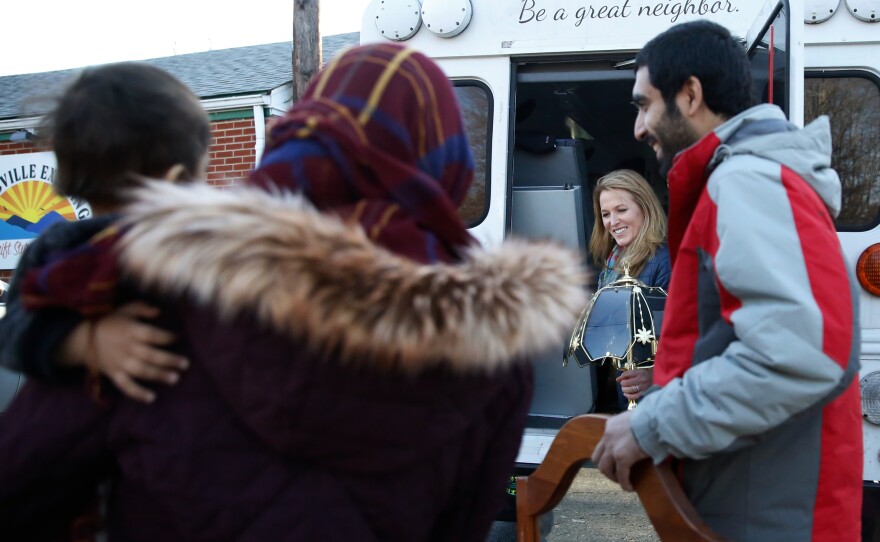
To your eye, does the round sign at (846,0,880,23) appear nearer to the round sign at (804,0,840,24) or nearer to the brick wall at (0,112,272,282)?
the round sign at (804,0,840,24)

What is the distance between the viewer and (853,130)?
392cm

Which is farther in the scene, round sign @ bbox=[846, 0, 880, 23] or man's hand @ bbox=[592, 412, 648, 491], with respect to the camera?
round sign @ bbox=[846, 0, 880, 23]

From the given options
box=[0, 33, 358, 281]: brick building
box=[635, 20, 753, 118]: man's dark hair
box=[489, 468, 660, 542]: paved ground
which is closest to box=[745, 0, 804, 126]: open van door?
box=[635, 20, 753, 118]: man's dark hair

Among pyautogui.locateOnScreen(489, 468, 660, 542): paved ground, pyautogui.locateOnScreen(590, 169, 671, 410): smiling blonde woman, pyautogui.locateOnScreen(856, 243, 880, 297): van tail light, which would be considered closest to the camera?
pyautogui.locateOnScreen(856, 243, 880, 297): van tail light

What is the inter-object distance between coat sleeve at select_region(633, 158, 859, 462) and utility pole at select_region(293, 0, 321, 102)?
6.40 meters

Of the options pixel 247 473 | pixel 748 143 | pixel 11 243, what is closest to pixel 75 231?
pixel 247 473

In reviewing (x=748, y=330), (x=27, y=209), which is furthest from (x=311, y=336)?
(x=27, y=209)

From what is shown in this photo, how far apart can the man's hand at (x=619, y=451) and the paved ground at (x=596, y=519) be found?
3.32m

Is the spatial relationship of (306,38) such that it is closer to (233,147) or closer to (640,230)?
(233,147)

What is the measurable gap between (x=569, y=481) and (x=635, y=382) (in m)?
1.32

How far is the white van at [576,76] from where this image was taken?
3.71 meters

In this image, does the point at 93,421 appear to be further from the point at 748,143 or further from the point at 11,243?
the point at 11,243

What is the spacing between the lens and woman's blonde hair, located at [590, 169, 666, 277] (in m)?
4.01

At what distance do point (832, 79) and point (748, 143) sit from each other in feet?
7.85
